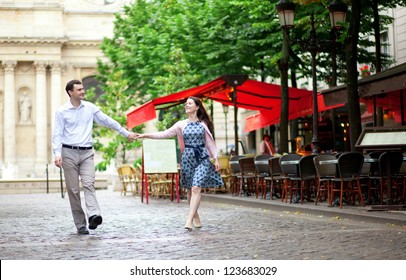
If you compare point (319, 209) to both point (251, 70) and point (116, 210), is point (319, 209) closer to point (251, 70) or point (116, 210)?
point (116, 210)

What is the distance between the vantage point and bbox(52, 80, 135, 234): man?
1277cm

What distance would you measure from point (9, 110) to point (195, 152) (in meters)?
53.9

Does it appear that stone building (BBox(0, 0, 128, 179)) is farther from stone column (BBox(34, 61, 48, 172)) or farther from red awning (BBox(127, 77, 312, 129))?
red awning (BBox(127, 77, 312, 129))

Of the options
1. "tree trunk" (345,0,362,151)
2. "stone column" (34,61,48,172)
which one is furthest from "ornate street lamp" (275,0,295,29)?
"stone column" (34,61,48,172)

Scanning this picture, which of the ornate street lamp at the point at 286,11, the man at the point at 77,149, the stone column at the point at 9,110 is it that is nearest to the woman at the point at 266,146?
the ornate street lamp at the point at 286,11

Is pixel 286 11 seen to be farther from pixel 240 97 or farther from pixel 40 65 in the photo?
pixel 40 65

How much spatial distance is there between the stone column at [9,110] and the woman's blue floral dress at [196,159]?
53.4 m

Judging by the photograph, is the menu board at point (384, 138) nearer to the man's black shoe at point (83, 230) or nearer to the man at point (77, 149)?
the man at point (77, 149)

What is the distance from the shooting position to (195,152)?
1316 centimetres

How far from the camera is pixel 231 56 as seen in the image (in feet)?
108

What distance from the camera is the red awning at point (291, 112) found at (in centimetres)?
2664

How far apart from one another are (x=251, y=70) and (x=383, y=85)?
1834cm

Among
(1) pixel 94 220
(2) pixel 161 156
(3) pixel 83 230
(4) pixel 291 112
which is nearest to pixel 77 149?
(1) pixel 94 220
